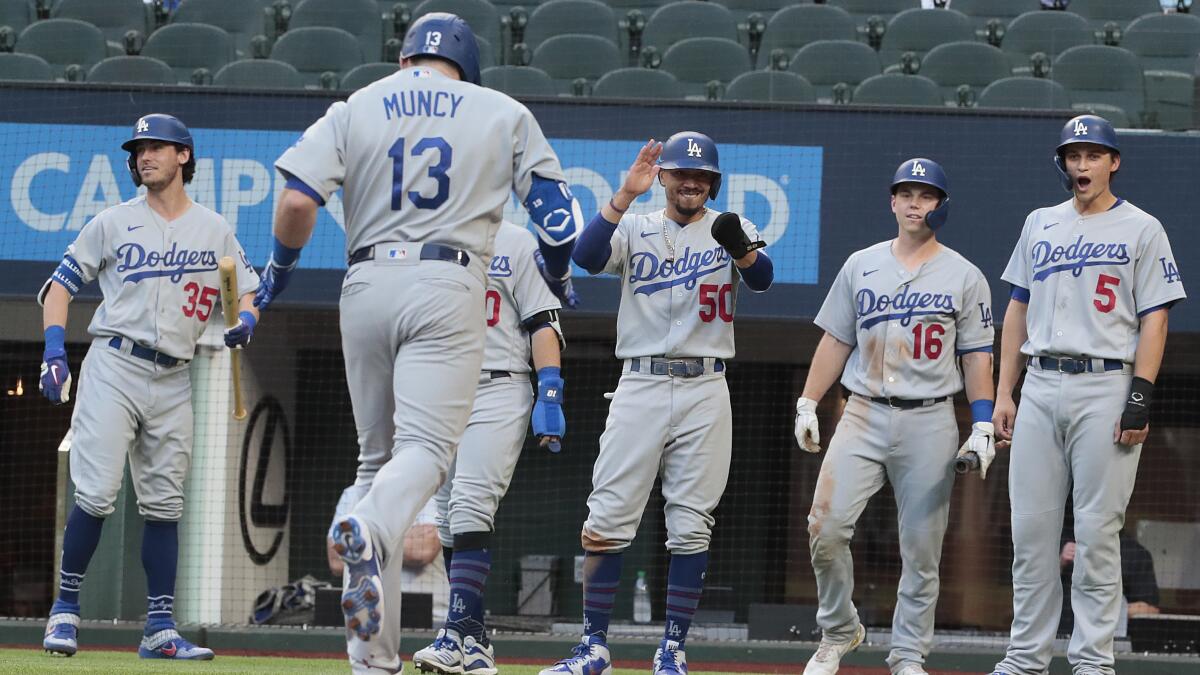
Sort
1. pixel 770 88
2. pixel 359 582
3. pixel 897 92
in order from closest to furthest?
pixel 359 582, pixel 770 88, pixel 897 92

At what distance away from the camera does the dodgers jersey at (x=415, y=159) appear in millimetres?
4016

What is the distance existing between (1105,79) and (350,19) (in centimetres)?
503

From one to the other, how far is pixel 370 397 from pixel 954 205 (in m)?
5.04

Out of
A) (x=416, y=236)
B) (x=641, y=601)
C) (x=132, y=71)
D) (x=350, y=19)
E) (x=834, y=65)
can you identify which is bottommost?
(x=641, y=601)

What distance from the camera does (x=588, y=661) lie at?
507 cm

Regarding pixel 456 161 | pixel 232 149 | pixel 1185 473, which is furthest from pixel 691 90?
pixel 456 161

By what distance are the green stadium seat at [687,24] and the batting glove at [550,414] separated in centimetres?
536

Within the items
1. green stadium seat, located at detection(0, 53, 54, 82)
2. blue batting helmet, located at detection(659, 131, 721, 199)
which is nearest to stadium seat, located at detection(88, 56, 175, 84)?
green stadium seat, located at detection(0, 53, 54, 82)

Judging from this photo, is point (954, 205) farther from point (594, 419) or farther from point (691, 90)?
point (594, 419)

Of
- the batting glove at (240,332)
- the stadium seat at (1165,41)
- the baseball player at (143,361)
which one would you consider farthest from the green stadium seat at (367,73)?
the stadium seat at (1165,41)

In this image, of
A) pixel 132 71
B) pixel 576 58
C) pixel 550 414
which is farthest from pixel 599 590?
pixel 132 71

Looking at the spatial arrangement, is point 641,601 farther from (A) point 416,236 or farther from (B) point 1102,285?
(A) point 416,236

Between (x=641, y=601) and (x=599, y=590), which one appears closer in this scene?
(x=599, y=590)

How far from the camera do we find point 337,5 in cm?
1062
